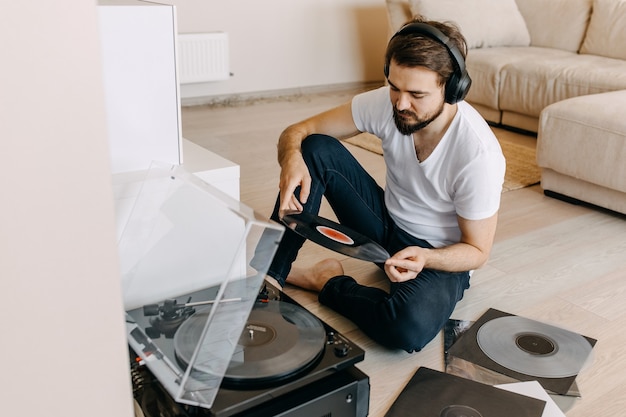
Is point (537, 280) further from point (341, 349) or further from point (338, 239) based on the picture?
point (341, 349)

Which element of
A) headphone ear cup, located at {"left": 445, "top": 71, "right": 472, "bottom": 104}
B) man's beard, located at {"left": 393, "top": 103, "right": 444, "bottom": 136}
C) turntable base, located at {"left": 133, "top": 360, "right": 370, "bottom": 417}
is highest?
headphone ear cup, located at {"left": 445, "top": 71, "right": 472, "bottom": 104}

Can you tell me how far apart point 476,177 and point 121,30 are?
2.61 ft

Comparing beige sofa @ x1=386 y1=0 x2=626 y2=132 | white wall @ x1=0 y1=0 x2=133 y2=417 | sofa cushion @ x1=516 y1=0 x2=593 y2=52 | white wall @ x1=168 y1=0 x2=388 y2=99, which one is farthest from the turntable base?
sofa cushion @ x1=516 y1=0 x2=593 y2=52

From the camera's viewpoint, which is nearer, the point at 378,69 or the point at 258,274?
the point at 258,274

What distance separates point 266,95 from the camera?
13.6ft

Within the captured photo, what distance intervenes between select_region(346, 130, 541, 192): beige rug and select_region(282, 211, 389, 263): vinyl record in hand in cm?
145

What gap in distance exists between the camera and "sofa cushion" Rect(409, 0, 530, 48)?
Result: 3574mm

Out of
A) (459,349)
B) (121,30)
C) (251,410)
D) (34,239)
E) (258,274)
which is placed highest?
(121,30)

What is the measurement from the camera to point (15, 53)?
0.61 meters

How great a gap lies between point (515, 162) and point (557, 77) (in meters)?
0.56

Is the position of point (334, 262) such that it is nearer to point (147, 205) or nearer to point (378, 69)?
point (147, 205)

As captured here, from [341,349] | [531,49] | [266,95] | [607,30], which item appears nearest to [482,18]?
[531,49]

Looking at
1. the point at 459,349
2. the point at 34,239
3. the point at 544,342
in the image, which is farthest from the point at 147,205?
the point at 544,342

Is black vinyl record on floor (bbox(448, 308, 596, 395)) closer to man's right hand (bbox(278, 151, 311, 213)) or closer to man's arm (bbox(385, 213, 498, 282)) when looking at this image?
man's arm (bbox(385, 213, 498, 282))
